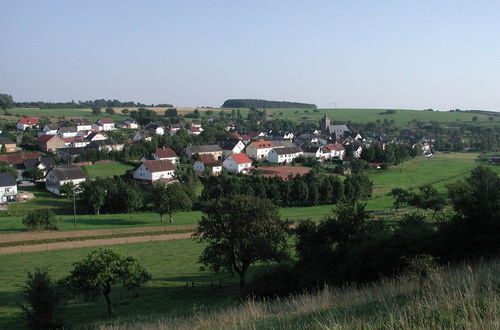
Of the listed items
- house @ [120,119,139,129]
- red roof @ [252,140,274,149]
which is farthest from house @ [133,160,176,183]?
house @ [120,119,139,129]

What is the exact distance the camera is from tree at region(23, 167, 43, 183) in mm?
61781

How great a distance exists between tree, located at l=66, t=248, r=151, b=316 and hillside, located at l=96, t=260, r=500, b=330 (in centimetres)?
998

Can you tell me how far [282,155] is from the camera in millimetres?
86125

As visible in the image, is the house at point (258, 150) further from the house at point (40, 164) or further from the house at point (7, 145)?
the house at point (7, 145)

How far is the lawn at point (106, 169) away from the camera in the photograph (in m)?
66.9

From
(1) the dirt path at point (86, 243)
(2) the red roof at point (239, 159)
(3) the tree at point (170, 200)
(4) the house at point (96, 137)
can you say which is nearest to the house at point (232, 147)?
(2) the red roof at point (239, 159)

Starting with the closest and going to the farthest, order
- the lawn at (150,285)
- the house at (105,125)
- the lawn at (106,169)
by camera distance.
A: the lawn at (150,285), the lawn at (106,169), the house at (105,125)

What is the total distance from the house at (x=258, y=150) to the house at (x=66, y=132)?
40.7 meters

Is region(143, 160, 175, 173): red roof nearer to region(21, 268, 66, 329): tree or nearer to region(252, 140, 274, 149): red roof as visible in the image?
region(252, 140, 274, 149): red roof

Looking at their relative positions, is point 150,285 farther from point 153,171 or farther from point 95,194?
point 153,171

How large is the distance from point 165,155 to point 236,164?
41.4ft

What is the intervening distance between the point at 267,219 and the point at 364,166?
193 ft

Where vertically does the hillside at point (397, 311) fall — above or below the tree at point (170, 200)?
above

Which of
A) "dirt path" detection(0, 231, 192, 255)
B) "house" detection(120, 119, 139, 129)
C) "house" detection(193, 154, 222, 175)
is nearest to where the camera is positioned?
"dirt path" detection(0, 231, 192, 255)
